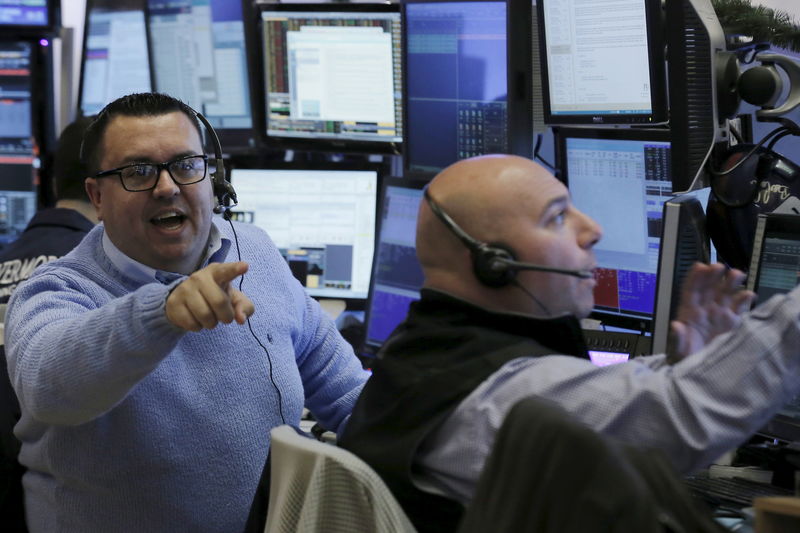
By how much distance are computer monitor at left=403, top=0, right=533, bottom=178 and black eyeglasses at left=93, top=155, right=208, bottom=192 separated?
2.74 ft

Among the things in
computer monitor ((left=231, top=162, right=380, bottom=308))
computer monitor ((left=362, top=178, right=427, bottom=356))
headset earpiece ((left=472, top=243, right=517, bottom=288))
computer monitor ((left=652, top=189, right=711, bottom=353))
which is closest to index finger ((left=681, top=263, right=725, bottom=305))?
headset earpiece ((left=472, top=243, right=517, bottom=288))

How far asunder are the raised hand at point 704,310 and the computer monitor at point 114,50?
324cm

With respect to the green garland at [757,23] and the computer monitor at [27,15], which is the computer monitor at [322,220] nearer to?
the green garland at [757,23]

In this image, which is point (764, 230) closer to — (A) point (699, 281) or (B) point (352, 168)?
(A) point (699, 281)

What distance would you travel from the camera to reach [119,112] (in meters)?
2.08

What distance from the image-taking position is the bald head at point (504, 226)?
56.4 inches

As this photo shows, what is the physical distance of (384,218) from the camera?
3111 millimetres

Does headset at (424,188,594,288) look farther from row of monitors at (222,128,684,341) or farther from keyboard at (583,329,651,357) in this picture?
keyboard at (583,329,651,357)

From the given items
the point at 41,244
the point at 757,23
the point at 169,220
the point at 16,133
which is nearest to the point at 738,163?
the point at 757,23

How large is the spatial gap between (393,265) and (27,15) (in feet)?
8.32

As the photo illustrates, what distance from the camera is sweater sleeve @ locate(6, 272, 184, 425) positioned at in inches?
62.9

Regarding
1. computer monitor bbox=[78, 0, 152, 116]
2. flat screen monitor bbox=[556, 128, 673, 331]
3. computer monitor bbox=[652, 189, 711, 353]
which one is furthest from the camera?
computer monitor bbox=[78, 0, 152, 116]

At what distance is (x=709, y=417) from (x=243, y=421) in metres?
1.04

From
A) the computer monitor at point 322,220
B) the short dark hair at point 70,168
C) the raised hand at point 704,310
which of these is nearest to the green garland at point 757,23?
the raised hand at point 704,310
